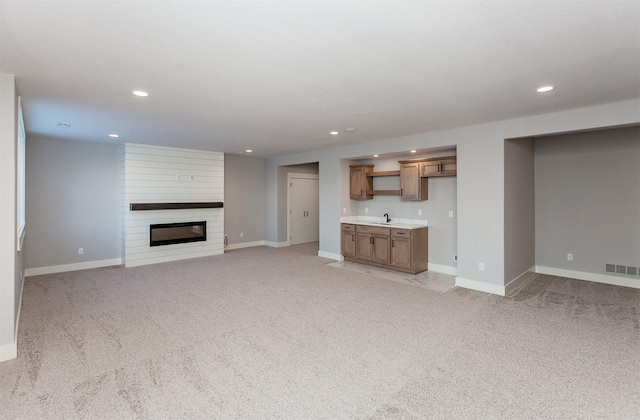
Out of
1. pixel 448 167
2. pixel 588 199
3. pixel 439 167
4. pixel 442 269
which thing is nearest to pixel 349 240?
pixel 442 269

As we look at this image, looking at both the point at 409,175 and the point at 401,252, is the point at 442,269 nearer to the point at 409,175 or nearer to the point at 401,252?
the point at 401,252

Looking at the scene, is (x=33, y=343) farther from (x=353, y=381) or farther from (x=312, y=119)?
(x=312, y=119)

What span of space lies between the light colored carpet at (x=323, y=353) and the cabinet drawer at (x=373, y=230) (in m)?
1.42

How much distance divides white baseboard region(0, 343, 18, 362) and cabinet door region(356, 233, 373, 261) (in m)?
5.25

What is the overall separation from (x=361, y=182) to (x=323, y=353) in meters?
4.67

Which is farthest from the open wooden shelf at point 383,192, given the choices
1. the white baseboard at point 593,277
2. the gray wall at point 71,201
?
the gray wall at point 71,201

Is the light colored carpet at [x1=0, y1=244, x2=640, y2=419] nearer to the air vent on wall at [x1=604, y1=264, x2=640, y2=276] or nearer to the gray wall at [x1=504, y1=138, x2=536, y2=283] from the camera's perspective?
the air vent on wall at [x1=604, y1=264, x2=640, y2=276]

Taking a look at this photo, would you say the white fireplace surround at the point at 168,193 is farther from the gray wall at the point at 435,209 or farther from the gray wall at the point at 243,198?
the gray wall at the point at 435,209

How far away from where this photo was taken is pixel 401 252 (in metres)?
5.90

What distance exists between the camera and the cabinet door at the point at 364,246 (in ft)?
21.2

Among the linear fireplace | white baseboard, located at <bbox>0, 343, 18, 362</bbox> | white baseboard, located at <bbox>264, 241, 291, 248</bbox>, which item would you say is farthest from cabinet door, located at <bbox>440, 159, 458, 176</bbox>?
white baseboard, located at <bbox>0, 343, 18, 362</bbox>

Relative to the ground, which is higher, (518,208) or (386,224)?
(518,208)

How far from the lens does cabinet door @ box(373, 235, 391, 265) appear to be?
6141 mm

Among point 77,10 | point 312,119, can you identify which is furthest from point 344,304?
point 77,10
